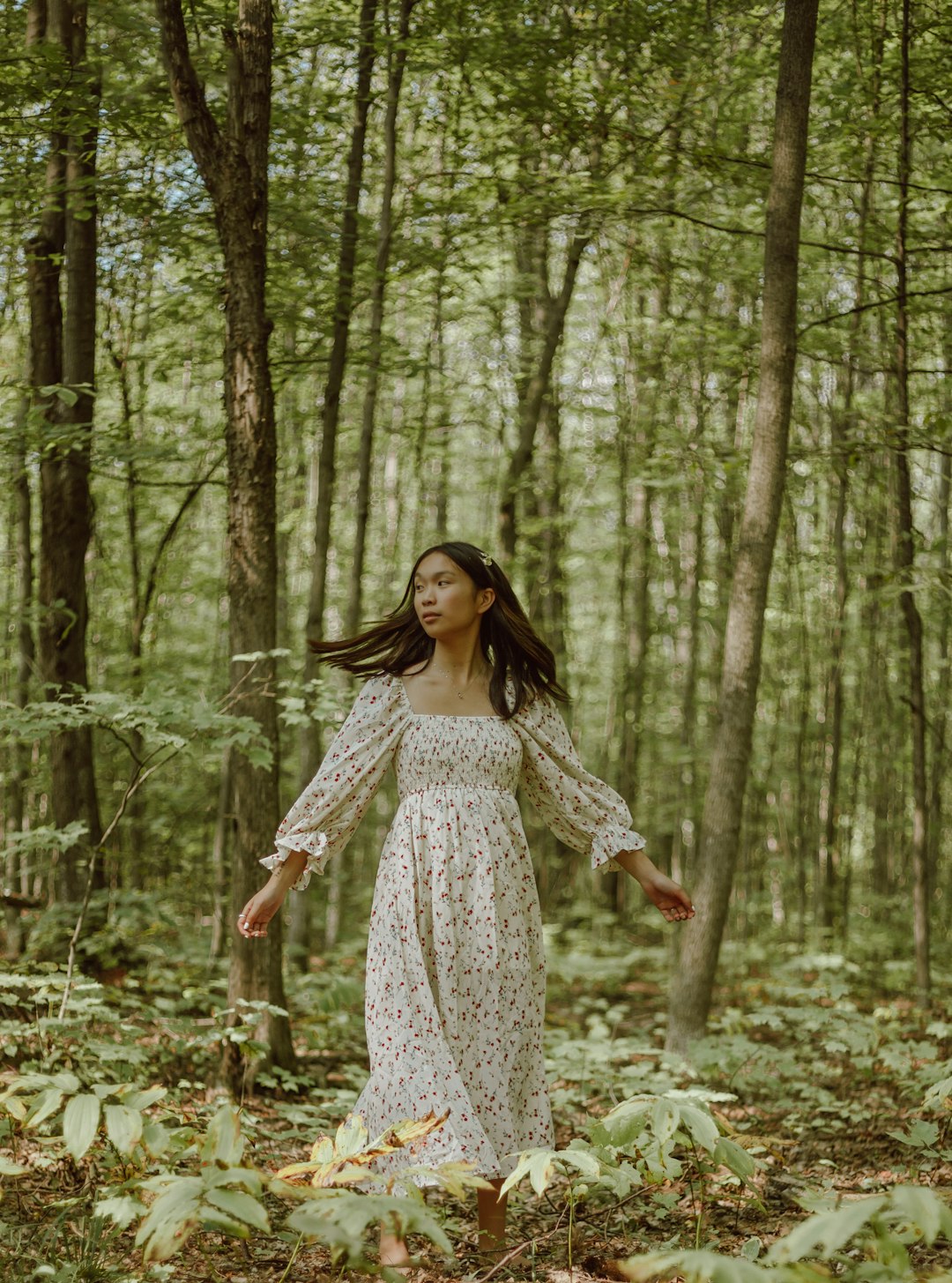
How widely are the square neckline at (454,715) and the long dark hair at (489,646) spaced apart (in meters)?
0.04

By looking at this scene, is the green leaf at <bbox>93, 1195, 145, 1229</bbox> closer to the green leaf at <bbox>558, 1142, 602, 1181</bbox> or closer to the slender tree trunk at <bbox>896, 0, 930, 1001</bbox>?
the green leaf at <bbox>558, 1142, 602, 1181</bbox>

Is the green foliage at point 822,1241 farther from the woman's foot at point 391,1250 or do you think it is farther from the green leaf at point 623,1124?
the woman's foot at point 391,1250

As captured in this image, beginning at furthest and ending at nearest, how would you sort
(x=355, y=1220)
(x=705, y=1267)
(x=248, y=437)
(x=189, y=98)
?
(x=248, y=437)
(x=189, y=98)
(x=355, y=1220)
(x=705, y=1267)

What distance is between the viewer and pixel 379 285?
7246 millimetres

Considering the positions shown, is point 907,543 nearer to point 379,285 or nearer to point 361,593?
point 361,593

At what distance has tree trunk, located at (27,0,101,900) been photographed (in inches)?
245

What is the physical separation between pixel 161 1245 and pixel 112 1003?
403cm

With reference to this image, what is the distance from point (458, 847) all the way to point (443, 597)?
778 mm

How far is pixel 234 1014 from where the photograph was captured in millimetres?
5160

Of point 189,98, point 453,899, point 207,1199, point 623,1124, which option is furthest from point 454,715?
point 189,98

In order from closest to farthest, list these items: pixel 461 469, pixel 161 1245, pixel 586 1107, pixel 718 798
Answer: pixel 161 1245
pixel 586 1107
pixel 718 798
pixel 461 469

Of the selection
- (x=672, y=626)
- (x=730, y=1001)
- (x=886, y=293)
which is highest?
(x=886, y=293)

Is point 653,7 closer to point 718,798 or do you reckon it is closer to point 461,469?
point 718,798

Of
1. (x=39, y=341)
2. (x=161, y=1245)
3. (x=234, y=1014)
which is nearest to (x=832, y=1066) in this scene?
(x=234, y=1014)
